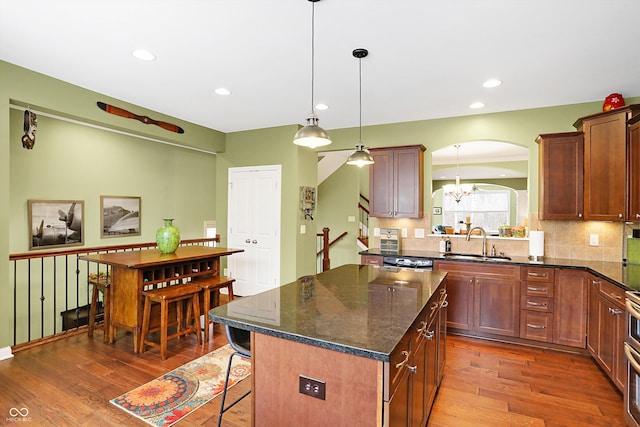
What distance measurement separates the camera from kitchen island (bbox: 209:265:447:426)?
131 centimetres

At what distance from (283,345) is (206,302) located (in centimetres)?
244

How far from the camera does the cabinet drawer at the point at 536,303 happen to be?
3.49 metres

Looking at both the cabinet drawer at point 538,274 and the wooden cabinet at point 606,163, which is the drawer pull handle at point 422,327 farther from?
the wooden cabinet at point 606,163

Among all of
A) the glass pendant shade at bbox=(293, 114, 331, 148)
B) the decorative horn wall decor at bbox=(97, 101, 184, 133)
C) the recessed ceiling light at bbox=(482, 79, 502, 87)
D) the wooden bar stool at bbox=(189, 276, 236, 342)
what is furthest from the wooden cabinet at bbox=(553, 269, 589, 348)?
the decorative horn wall decor at bbox=(97, 101, 184, 133)

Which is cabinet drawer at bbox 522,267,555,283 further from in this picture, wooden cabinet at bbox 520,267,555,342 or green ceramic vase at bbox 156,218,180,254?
green ceramic vase at bbox 156,218,180,254

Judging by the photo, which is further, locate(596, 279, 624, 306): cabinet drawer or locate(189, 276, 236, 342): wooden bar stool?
locate(189, 276, 236, 342): wooden bar stool

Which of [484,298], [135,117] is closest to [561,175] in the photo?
[484,298]

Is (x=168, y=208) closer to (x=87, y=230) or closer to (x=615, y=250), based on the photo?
(x=87, y=230)

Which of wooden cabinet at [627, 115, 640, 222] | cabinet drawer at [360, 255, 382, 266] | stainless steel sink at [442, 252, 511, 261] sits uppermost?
wooden cabinet at [627, 115, 640, 222]

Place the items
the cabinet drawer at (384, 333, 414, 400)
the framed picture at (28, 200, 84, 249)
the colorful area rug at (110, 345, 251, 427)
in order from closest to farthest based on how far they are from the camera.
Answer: the cabinet drawer at (384, 333, 414, 400) → the colorful area rug at (110, 345, 251, 427) → the framed picture at (28, 200, 84, 249)

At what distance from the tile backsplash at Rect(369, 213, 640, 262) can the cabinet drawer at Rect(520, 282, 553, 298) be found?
0.65 m

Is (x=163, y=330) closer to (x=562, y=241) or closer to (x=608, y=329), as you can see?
(x=608, y=329)

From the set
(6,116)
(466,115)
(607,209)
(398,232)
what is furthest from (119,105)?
(607,209)

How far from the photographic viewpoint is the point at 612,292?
8.79 feet
